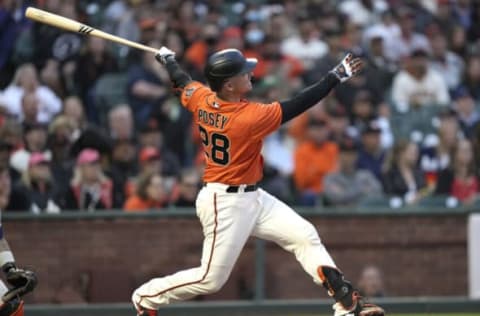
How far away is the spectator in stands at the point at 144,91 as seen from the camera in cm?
1314

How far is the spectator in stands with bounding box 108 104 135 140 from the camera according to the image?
12.4 meters

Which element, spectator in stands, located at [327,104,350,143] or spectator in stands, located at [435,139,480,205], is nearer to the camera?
spectator in stands, located at [435,139,480,205]

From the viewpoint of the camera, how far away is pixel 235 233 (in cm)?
769

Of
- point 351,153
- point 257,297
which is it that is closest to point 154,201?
point 257,297

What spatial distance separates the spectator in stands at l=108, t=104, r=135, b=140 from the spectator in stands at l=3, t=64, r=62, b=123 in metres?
0.68

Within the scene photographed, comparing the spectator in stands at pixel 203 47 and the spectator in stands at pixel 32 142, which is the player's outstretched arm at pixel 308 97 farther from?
the spectator in stands at pixel 203 47

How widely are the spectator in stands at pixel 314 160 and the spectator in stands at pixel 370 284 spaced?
141 centimetres

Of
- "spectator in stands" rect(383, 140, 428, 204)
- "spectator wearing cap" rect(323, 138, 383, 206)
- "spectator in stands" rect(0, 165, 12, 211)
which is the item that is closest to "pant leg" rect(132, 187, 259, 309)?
"spectator in stands" rect(0, 165, 12, 211)

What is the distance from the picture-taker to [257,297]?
10789mm

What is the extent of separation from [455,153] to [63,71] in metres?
4.30

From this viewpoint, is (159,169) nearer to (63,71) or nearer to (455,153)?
(63,71)

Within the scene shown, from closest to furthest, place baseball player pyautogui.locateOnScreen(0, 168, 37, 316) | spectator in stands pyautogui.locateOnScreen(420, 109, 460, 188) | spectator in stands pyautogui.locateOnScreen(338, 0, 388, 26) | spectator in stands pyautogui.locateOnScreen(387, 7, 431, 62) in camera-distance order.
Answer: baseball player pyautogui.locateOnScreen(0, 168, 37, 316), spectator in stands pyautogui.locateOnScreen(420, 109, 460, 188), spectator in stands pyautogui.locateOnScreen(387, 7, 431, 62), spectator in stands pyautogui.locateOnScreen(338, 0, 388, 26)

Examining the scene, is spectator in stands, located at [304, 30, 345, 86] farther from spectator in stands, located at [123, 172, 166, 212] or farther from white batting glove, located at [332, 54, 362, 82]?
white batting glove, located at [332, 54, 362, 82]

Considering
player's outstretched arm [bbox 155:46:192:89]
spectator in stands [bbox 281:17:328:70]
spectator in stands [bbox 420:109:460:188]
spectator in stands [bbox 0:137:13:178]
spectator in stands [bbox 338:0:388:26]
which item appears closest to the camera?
player's outstretched arm [bbox 155:46:192:89]
